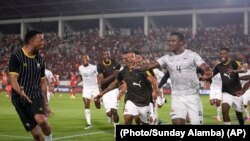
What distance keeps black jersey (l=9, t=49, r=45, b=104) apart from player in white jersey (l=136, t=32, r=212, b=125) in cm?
217

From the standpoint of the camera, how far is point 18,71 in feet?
28.6

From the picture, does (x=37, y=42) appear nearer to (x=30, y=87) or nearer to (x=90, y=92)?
(x=30, y=87)

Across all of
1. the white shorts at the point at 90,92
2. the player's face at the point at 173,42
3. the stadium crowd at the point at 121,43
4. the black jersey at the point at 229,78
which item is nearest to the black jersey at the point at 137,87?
the player's face at the point at 173,42

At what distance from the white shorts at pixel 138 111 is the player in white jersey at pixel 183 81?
224cm

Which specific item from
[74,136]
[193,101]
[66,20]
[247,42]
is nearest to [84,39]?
[66,20]

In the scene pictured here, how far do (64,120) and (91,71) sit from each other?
2.84 m

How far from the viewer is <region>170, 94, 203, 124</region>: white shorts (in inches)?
364

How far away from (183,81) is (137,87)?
258 cm

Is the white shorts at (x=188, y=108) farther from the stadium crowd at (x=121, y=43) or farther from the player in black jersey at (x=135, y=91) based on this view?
the stadium crowd at (x=121, y=43)

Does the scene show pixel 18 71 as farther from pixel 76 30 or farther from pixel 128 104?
pixel 76 30

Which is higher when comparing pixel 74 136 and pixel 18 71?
pixel 18 71

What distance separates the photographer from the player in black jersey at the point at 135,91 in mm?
11508

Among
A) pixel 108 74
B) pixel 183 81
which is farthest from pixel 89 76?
pixel 183 81

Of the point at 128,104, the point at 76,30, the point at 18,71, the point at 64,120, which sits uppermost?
the point at 76,30
